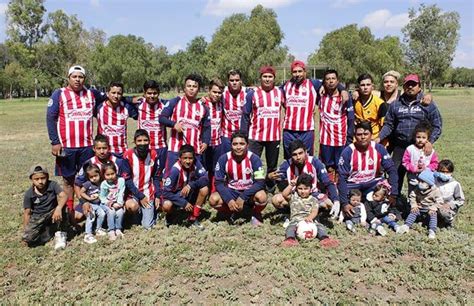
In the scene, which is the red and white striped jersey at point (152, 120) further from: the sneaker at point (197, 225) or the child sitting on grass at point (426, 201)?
the child sitting on grass at point (426, 201)

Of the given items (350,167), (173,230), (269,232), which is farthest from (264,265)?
(350,167)

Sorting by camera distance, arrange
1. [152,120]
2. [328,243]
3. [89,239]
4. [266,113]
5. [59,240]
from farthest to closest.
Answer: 1. [266,113]
2. [152,120]
3. [89,239]
4. [59,240]
5. [328,243]

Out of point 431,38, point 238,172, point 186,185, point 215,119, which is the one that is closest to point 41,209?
point 186,185

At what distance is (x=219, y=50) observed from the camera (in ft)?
149

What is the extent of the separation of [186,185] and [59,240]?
5.77 ft

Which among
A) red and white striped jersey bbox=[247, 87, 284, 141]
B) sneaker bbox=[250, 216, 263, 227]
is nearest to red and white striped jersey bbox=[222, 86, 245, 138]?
red and white striped jersey bbox=[247, 87, 284, 141]

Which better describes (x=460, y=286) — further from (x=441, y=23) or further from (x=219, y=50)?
(x=441, y=23)

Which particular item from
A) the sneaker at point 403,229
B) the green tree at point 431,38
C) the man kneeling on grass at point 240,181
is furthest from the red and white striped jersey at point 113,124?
the green tree at point 431,38

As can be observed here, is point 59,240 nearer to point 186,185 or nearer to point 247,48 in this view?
point 186,185

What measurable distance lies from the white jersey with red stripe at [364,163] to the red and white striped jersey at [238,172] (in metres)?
1.41

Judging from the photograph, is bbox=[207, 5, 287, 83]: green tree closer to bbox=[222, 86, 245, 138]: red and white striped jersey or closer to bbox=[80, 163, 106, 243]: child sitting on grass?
bbox=[222, 86, 245, 138]: red and white striped jersey

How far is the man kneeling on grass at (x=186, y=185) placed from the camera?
18.5 feet

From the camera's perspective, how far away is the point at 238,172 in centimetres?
579

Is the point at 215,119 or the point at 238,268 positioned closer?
the point at 238,268
